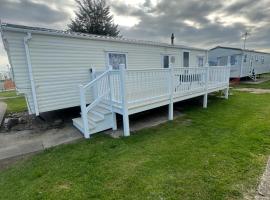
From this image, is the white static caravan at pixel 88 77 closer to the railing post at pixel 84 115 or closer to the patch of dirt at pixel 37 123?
the railing post at pixel 84 115

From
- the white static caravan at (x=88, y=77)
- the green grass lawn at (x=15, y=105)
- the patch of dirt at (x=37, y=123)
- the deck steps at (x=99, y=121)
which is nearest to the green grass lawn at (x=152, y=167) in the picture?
the deck steps at (x=99, y=121)

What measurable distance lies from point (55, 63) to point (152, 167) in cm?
475

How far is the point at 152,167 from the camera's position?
300 cm

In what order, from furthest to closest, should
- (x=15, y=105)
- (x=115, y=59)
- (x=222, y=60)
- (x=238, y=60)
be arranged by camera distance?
(x=222, y=60) → (x=238, y=60) → (x=15, y=105) → (x=115, y=59)

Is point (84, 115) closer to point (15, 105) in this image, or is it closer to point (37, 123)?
point (37, 123)

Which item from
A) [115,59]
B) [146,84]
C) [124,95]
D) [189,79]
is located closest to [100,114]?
[124,95]

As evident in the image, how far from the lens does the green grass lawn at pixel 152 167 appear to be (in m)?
2.41

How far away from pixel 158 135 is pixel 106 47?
14.1 feet

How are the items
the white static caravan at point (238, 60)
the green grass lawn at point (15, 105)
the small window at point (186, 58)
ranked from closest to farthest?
the green grass lawn at point (15, 105)
the small window at point (186, 58)
the white static caravan at point (238, 60)

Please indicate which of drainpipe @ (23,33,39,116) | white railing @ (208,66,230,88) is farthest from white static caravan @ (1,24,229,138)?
white railing @ (208,66,230,88)

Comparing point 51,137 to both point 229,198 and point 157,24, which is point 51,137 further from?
point 157,24

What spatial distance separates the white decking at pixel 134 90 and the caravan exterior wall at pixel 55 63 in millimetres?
801

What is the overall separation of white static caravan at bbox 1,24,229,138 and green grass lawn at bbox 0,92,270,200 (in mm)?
955

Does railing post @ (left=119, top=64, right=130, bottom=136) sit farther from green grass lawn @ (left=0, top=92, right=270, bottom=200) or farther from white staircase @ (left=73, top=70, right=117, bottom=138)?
white staircase @ (left=73, top=70, right=117, bottom=138)
